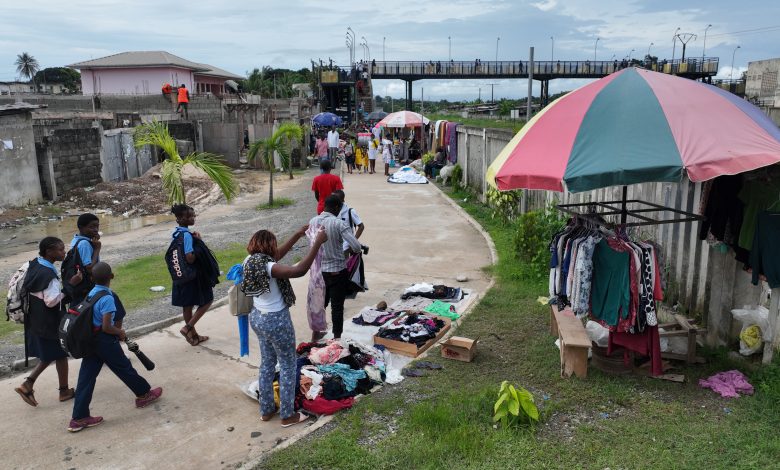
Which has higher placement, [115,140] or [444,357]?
[115,140]

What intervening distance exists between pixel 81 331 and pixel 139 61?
2232 inches

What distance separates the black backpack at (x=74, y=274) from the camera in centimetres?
558

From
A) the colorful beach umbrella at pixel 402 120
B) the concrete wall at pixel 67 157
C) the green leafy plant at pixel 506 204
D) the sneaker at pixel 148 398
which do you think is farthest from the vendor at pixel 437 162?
the sneaker at pixel 148 398

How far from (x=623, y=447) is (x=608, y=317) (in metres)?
1.39

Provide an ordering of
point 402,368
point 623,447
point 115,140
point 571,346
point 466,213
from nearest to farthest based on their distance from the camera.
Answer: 1. point 623,447
2. point 571,346
3. point 402,368
4. point 466,213
5. point 115,140

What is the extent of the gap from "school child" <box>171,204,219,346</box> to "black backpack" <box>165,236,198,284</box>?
0.15ft

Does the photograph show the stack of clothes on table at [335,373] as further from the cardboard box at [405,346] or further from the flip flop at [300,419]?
the cardboard box at [405,346]

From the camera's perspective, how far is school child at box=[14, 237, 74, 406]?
17.3ft

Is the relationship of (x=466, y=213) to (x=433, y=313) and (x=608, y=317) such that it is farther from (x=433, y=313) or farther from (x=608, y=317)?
(x=608, y=317)

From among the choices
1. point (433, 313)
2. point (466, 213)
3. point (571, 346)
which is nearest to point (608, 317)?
point (571, 346)

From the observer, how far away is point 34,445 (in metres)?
4.81

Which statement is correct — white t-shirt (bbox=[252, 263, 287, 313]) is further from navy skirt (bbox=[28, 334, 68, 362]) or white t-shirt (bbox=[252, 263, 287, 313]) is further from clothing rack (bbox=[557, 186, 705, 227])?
clothing rack (bbox=[557, 186, 705, 227])

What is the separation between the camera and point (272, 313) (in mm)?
4801

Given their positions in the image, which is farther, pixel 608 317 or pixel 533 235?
pixel 533 235
